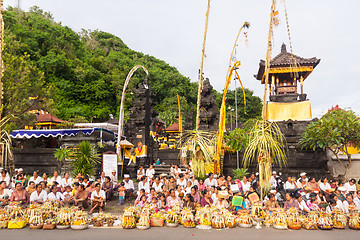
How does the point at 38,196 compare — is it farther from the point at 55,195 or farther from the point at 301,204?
the point at 301,204

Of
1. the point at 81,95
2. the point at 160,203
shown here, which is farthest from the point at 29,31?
the point at 160,203

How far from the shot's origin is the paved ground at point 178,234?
20.8 feet

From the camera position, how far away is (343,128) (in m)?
12.0

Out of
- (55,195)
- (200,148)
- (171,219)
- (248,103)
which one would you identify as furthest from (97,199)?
(248,103)

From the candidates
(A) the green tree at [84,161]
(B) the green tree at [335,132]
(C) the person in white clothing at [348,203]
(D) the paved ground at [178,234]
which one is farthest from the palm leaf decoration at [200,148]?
(B) the green tree at [335,132]

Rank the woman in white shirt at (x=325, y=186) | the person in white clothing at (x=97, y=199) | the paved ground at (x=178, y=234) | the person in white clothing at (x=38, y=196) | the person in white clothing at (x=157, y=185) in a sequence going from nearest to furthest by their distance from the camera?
the paved ground at (x=178, y=234), the person in white clothing at (x=38, y=196), the person in white clothing at (x=97, y=199), the woman in white shirt at (x=325, y=186), the person in white clothing at (x=157, y=185)

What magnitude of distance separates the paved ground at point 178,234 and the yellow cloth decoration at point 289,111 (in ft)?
55.1

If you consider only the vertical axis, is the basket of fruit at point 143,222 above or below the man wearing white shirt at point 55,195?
below

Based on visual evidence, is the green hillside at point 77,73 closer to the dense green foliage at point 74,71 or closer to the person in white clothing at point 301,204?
the dense green foliage at point 74,71

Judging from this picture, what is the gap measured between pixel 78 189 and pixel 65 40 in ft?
131

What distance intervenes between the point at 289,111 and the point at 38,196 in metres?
21.6

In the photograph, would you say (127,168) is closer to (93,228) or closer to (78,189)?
(78,189)

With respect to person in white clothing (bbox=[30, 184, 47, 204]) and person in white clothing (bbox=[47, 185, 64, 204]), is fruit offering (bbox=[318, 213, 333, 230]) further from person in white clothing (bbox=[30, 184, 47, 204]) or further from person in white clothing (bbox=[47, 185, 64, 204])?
person in white clothing (bbox=[30, 184, 47, 204])

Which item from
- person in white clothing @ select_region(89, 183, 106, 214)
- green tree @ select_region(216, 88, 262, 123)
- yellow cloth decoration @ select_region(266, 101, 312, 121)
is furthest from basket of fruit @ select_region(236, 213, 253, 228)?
green tree @ select_region(216, 88, 262, 123)
